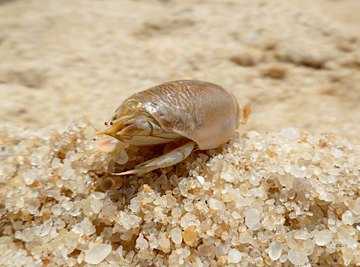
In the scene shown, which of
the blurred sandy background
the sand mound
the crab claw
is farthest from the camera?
the blurred sandy background

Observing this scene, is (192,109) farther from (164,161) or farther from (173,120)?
(164,161)

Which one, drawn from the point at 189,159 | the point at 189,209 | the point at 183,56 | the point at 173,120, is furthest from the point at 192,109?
the point at 183,56

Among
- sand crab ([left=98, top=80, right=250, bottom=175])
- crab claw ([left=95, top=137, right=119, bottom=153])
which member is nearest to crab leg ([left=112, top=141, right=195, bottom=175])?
sand crab ([left=98, top=80, right=250, bottom=175])

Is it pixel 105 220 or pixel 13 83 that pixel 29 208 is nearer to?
pixel 105 220

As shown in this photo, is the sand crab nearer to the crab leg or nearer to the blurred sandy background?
the crab leg

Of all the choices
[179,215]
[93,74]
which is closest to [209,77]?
[93,74]

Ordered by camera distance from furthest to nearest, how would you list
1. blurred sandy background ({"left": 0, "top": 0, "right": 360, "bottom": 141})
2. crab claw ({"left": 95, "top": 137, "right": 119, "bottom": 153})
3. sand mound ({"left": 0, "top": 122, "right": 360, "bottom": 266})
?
blurred sandy background ({"left": 0, "top": 0, "right": 360, "bottom": 141}), crab claw ({"left": 95, "top": 137, "right": 119, "bottom": 153}), sand mound ({"left": 0, "top": 122, "right": 360, "bottom": 266})
